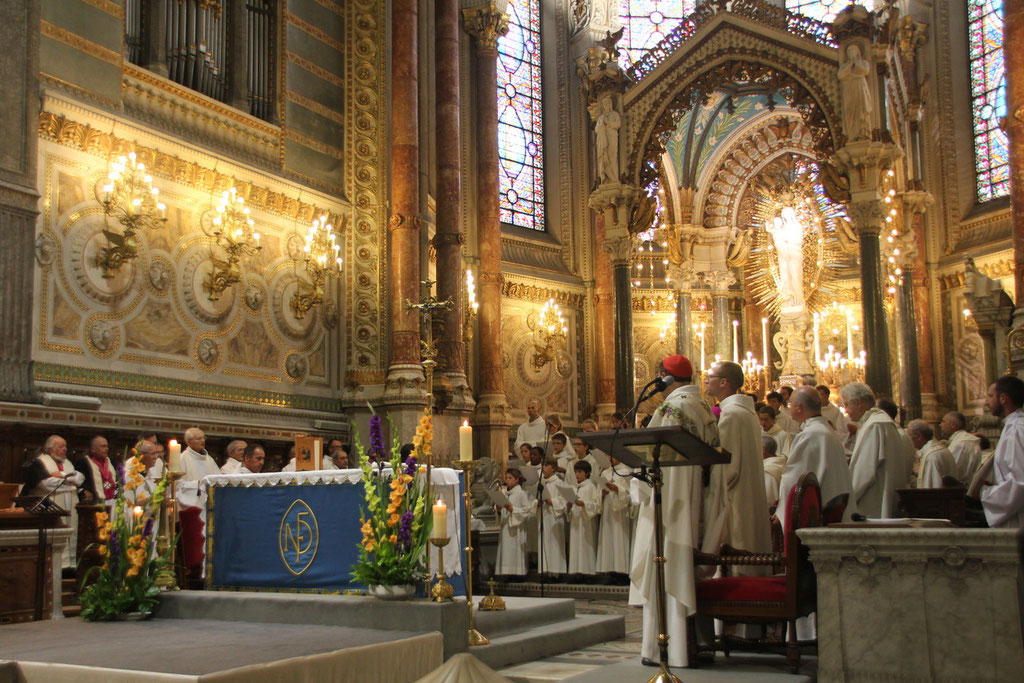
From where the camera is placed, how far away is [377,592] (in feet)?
21.6

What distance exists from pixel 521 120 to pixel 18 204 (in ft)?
45.2

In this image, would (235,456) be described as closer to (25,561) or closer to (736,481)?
(25,561)

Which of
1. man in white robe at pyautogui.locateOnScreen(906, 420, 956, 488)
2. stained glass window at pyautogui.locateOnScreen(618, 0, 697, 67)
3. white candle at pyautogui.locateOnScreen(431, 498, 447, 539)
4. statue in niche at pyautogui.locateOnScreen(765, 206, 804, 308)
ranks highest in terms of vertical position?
stained glass window at pyautogui.locateOnScreen(618, 0, 697, 67)

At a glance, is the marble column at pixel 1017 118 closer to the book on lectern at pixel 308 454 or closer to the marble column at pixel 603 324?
the book on lectern at pixel 308 454

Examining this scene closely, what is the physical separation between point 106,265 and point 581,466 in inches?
241

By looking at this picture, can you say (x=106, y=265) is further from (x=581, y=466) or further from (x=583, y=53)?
(x=583, y=53)

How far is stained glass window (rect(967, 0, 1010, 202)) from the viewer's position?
2069 cm

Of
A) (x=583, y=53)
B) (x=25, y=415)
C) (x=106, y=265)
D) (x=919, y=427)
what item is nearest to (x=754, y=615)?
(x=919, y=427)

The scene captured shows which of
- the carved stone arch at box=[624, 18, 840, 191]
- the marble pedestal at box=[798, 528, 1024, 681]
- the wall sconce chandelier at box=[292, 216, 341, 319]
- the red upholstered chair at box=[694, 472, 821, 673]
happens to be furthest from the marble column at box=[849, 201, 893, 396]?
the marble pedestal at box=[798, 528, 1024, 681]

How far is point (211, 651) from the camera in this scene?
5.49m

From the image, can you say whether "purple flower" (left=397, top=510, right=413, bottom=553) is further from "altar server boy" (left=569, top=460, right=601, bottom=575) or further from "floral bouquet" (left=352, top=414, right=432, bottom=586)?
"altar server boy" (left=569, top=460, right=601, bottom=575)

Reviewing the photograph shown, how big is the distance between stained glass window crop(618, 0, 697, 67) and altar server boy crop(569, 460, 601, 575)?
13.6 meters

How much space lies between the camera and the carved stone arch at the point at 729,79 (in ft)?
52.7

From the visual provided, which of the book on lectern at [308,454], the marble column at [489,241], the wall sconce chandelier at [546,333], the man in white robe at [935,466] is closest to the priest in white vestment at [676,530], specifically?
the man in white robe at [935,466]
